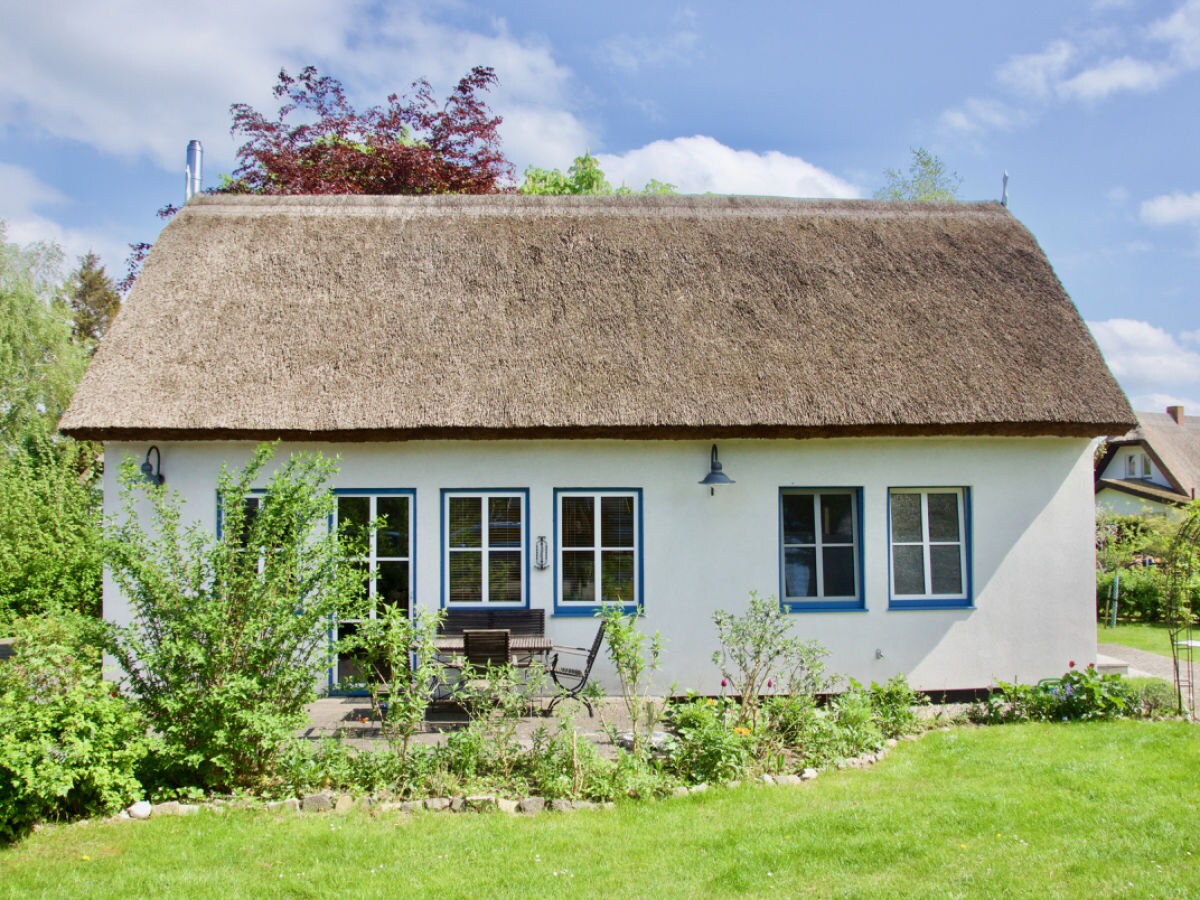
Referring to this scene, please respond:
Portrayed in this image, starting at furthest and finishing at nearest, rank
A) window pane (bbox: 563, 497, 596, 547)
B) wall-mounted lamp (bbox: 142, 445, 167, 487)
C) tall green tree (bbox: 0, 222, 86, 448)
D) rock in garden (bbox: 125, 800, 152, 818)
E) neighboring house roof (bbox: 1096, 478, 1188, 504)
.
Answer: neighboring house roof (bbox: 1096, 478, 1188, 504) → tall green tree (bbox: 0, 222, 86, 448) → window pane (bbox: 563, 497, 596, 547) → wall-mounted lamp (bbox: 142, 445, 167, 487) → rock in garden (bbox: 125, 800, 152, 818)

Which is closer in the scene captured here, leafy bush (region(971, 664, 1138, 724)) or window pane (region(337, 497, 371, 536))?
leafy bush (region(971, 664, 1138, 724))

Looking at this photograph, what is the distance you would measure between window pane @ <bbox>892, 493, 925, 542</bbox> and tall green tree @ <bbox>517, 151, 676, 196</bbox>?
13573 mm

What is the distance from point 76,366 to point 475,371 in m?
18.0

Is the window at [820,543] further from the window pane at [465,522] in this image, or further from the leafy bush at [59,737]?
the leafy bush at [59,737]

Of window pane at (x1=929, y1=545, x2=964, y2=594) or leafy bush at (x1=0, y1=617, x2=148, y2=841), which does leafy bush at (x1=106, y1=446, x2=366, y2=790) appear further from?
window pane at (x1=929, y1=545, x2=964, y2=594)

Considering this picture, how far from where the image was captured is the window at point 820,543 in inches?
371

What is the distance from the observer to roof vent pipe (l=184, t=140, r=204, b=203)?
12.0 m

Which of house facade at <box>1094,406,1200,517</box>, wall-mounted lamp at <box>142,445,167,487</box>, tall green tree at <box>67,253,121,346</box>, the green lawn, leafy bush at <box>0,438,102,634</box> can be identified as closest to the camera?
wall-mounted lamp at <box>142,445,167,487</box>

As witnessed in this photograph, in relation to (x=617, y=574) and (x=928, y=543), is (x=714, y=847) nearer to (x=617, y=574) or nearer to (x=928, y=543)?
(x=617, y=574)

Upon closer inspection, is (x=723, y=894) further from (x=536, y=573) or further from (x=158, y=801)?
(x=536, y=573)

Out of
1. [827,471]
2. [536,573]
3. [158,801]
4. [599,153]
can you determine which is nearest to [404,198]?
[536,573]

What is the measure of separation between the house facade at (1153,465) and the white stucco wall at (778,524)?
2174 cm

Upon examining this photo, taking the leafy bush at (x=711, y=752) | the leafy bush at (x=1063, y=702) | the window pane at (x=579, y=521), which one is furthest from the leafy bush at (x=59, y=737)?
the leafy bush at (x=1063, y=702)

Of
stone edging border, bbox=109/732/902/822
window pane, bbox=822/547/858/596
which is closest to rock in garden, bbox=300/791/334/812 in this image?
stone edging border, bbox=109/732/902/822
